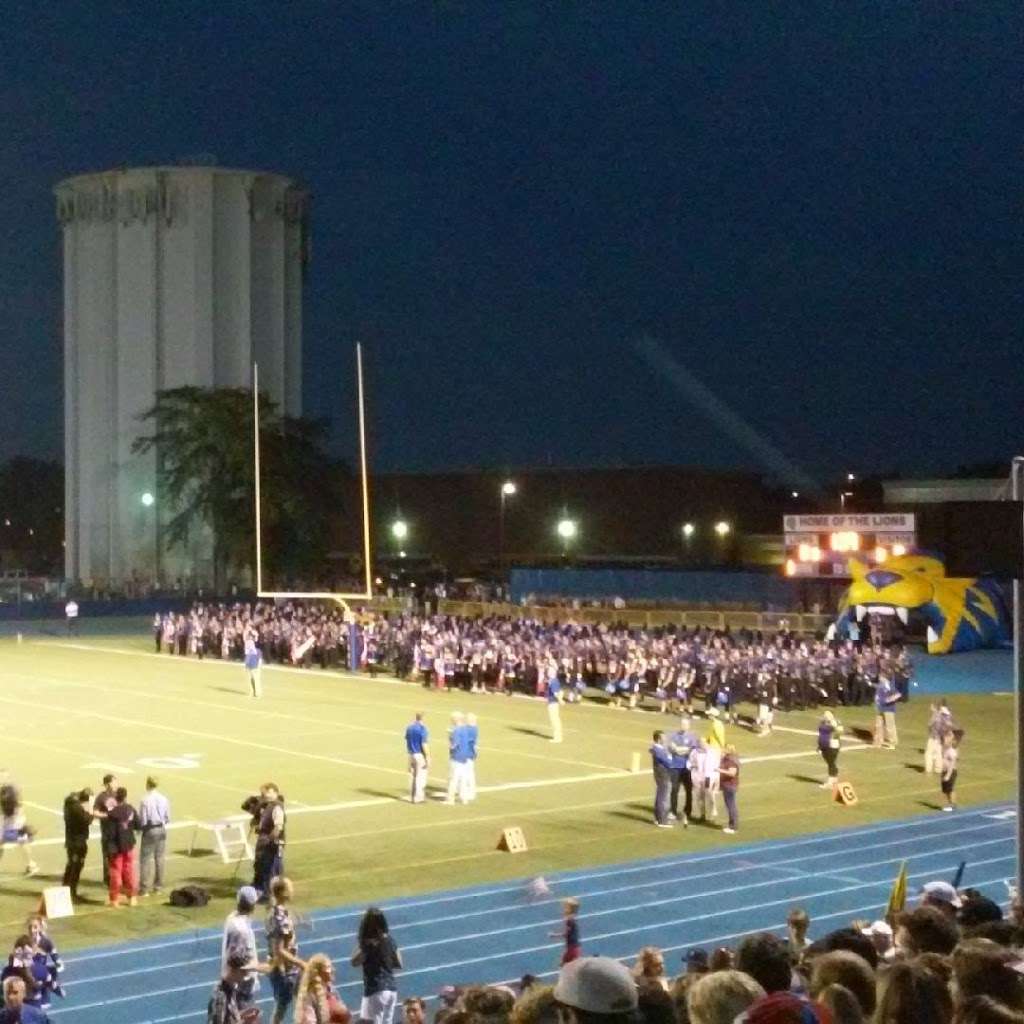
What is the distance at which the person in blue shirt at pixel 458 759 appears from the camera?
21688mm

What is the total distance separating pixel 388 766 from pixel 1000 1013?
2181 centimetres

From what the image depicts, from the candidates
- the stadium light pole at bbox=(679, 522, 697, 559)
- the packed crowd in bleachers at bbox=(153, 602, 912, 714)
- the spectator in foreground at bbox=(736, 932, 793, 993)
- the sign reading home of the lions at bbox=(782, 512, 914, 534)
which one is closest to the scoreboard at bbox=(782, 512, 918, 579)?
the sign reading home of the lions at bbox=(782, 512, 914, 534)

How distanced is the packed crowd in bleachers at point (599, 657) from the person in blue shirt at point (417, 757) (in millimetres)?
9943

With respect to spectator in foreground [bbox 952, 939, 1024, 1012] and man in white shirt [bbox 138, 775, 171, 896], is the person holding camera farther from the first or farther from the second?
spectator in foreground [bbox 952, 939, 1024, 1012]

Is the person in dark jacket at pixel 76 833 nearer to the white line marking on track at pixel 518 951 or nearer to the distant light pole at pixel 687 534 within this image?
the white line marking on track at pixel 518 951

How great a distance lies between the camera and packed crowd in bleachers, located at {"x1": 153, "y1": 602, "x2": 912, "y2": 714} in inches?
1328

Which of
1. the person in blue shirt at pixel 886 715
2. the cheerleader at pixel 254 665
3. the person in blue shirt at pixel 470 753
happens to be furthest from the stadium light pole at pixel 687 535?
the person in blue shirt at pixel 470 753

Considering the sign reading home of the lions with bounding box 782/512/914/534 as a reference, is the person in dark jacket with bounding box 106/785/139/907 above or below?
below

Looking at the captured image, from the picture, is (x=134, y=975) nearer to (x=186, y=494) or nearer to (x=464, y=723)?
(x=464, y=723)

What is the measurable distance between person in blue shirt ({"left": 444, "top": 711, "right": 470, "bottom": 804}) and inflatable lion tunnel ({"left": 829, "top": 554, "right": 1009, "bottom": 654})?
913 inches

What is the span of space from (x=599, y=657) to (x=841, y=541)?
264 inches

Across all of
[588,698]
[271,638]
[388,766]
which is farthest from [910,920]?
[271,638]

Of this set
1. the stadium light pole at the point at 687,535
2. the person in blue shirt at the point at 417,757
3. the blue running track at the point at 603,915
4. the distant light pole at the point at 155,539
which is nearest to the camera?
the blue running track at the point at 603,915

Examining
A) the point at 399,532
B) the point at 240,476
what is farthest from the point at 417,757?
the point at 399,532
